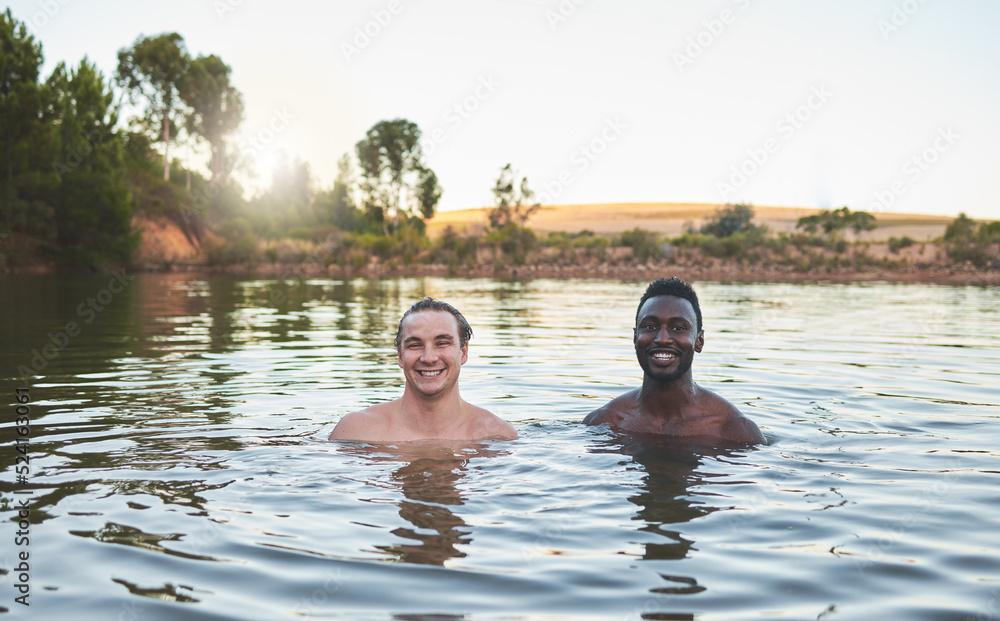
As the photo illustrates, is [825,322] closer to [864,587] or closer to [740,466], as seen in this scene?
[740,466]

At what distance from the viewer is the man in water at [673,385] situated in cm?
629

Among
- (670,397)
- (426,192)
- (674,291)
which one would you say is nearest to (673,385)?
(670,397)

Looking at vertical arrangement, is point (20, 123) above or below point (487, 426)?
above

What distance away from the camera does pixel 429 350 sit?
5914 mm

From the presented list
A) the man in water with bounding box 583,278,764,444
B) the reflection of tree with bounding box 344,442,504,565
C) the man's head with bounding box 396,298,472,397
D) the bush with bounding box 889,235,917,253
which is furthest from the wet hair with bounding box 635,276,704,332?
the bush with bounding box 889,235,917,253

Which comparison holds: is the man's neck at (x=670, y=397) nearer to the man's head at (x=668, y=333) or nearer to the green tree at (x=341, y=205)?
the man's head at (x=668, y=333)

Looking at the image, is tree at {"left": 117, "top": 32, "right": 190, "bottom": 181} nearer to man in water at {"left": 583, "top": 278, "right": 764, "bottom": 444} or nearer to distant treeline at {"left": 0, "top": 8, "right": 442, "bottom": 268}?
distant treeline at {"left": 0, "top": 8, "right": 442, "bottom": 268}

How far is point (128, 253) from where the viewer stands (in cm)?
4575

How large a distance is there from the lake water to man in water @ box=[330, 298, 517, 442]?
0.22 metres

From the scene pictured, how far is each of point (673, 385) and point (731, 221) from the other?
246ft

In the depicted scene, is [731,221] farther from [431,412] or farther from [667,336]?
[431,412]

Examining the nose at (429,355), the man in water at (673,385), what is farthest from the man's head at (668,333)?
the nose at (429,355)

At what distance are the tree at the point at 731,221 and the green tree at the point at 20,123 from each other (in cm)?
5503

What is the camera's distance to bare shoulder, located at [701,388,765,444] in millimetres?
6559
